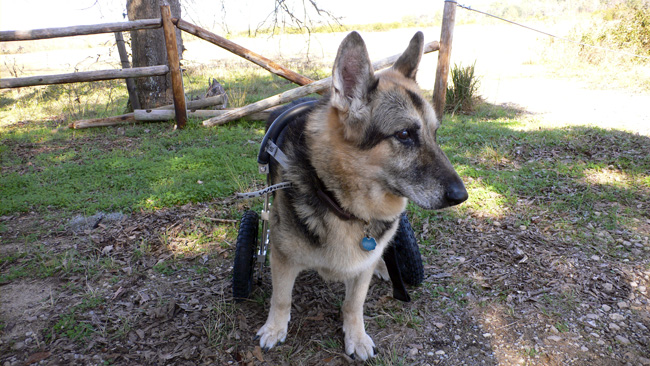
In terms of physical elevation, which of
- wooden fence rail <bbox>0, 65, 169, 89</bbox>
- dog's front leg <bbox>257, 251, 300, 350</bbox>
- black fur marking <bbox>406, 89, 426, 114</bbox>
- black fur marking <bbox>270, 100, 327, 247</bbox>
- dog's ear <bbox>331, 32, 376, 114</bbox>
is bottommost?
dog's front leg <bbox>257, 251, 300, 350</bbox>

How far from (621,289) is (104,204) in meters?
5.66

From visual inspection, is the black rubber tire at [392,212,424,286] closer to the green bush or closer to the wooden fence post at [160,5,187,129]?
the wooden fence post at [160,5,187,129]

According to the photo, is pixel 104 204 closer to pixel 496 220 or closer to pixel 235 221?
pixel 235 221

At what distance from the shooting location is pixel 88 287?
335 cm

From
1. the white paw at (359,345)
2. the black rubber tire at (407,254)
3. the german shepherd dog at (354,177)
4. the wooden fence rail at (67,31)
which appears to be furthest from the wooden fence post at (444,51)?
the wooden fence rail at (67,31)

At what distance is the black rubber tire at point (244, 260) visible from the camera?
120 inches

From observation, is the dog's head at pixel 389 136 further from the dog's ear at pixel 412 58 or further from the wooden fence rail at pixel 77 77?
the wooden fence rail at pixel 77 77

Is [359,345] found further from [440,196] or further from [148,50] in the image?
[148,50]

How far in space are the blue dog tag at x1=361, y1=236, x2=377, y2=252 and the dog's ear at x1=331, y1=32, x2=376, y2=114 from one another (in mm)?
904

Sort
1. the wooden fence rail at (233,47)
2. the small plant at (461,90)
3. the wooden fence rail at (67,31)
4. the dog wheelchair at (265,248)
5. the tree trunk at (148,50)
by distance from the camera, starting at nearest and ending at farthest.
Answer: the dog wheelchair at (265,248) < the wooden fence rail at (67,31) < the wooden fence rail at (233,47) < the tree trunk at (148,50) < the small plant at (461,90)

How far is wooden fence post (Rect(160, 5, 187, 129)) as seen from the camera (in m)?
7.02

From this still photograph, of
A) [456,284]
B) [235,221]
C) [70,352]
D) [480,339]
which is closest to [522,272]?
[456,284]

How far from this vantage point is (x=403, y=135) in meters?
2.42

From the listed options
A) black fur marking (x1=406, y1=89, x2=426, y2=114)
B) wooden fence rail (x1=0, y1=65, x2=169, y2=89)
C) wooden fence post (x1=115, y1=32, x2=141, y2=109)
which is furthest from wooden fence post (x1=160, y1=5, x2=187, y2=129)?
black fur marking (x1=406, y1=89, x2=426, y2=114)
